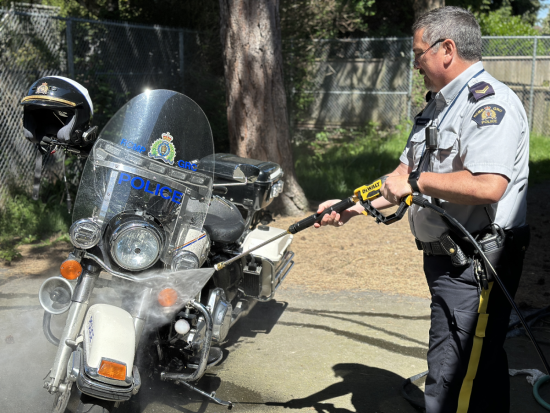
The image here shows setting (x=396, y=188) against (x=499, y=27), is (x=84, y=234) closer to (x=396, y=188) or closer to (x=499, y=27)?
(x=396, y=188)

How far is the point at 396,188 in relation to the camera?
2512 millimetres

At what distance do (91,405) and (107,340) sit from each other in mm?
325

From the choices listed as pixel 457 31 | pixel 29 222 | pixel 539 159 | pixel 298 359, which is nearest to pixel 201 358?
pixel 298 359

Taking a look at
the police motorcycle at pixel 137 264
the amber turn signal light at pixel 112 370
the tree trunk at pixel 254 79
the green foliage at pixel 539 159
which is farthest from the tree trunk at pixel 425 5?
the amber turn signal light at pixel 112 370

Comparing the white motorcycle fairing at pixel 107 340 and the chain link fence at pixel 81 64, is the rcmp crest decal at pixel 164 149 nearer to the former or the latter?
the white motorcycle fairing at pixel 107 340

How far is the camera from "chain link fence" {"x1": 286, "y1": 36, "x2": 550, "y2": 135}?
13.1 metres

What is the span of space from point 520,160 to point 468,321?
75cm

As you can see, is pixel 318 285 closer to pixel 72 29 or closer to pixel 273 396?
pixel 273 396

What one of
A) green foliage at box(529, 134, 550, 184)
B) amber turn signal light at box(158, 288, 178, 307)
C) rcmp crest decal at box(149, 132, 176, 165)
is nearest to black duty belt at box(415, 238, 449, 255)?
amber turn signal light at box(158, 288, 178, 307)

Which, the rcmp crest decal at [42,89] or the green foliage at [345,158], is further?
the green foliage at [345,158]

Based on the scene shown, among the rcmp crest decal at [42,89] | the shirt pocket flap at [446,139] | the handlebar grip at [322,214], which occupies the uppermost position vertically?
the rcmp crest decal at [42,89]

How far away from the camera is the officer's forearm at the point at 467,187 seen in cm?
227

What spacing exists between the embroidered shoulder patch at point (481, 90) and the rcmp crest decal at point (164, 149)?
1.64 metres

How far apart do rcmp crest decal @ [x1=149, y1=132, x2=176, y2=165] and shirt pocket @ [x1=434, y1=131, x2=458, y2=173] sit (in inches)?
58.4
